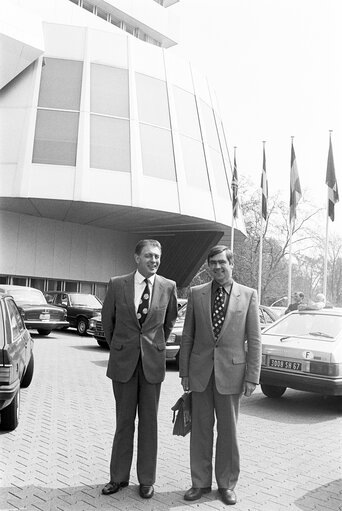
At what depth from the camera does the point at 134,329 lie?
159 inches

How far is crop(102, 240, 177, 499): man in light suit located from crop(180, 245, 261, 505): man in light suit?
265mm

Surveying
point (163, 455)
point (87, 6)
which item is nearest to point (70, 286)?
point (87, 6)

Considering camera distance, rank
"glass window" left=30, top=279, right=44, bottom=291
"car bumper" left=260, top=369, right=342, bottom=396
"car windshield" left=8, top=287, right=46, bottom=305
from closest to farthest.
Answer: "car bumper" left=260, top=369, right=342, bottom=396 < "car windshield" left=8, top=287, right=46, bottom=305 < "glass window" left=30, top=279, right=44, bottom=291

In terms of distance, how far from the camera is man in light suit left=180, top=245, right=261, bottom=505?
399 centimetres

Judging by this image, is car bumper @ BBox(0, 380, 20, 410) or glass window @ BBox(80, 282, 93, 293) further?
glass window @ BBox(80, 282, 93, 293)

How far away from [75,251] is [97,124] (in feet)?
29.5

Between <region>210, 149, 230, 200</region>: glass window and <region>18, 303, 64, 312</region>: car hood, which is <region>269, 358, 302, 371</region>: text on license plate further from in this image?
<region>210, 149, 230, 200</region>: glass window

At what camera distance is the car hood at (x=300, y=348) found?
7.14 m

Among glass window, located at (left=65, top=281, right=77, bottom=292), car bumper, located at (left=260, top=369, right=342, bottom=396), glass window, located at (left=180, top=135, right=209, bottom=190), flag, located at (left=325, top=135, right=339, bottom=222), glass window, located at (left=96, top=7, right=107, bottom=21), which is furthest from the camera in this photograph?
glass window, located at (left=96, top=7, right=107, bottom=21)

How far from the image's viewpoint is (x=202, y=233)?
31.8m

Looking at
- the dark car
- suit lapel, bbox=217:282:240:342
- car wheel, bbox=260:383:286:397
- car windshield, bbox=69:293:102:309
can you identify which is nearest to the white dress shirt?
suit lapel, bbox=217:282:240:342

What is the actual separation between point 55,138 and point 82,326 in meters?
10.1

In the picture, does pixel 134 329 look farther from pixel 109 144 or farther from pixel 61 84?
pixel 61 84

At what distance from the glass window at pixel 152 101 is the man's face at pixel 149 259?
22.7 m
